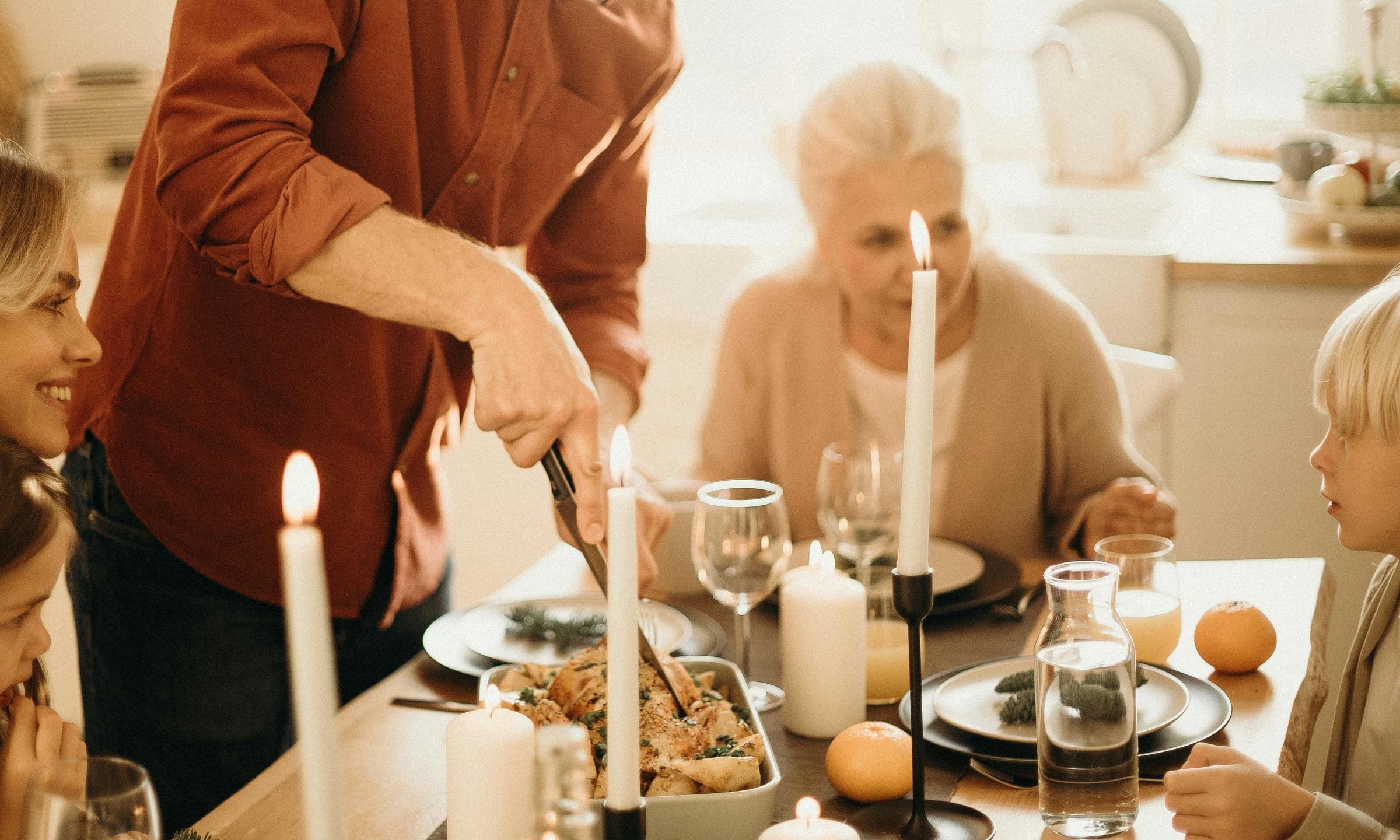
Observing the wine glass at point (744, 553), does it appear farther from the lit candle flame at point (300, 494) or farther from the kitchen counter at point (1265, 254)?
the kitchen counter at point (1265, 254)

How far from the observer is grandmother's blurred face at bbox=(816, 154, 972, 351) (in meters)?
1.95

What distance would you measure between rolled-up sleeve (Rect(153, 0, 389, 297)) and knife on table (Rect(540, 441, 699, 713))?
23 centimetres

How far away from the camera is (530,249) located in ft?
Result: 5.35

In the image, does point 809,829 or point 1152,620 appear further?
point 1152,620

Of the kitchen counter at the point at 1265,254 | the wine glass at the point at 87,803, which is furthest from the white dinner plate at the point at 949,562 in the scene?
the kitchen counter at the point at 1265,254

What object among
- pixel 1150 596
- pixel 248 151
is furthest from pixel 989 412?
pixel 248 151

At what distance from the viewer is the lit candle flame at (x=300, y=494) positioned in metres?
0.50

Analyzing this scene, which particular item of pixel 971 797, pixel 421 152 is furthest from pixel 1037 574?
pixel 421 152

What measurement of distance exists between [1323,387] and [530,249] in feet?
2.78

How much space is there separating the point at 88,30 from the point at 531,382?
2.86 metres

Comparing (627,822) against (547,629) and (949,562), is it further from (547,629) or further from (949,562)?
(949,562)

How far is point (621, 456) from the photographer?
2.54ft

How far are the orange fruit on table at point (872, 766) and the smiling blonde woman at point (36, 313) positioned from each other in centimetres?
70

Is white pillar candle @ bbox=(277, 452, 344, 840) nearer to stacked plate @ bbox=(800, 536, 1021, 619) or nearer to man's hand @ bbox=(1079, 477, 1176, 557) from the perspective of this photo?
stacked plate @ bbox=(800, 536, 1021, 619)
